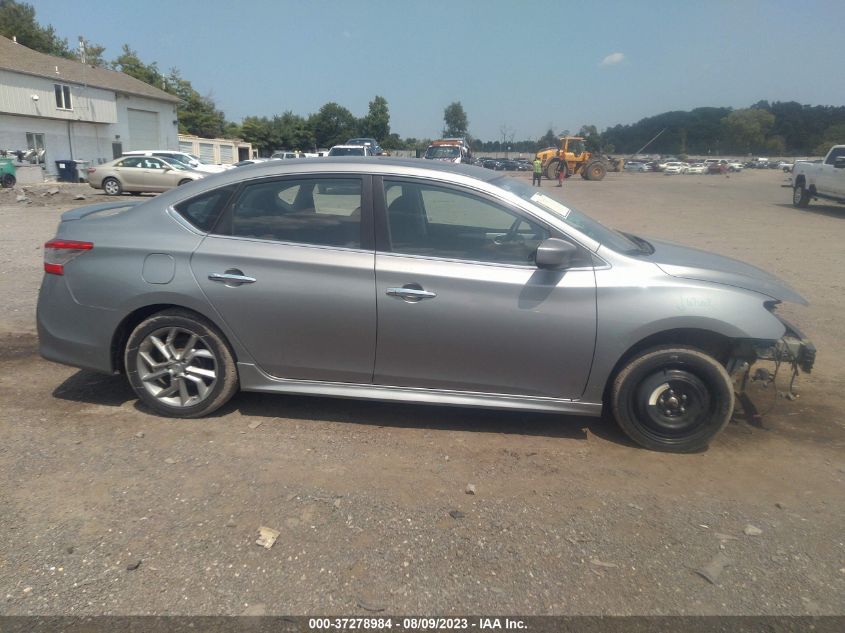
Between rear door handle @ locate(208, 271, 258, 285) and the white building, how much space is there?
42.4m

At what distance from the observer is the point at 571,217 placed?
13.5 feet

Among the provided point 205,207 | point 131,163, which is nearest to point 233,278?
point 205,207

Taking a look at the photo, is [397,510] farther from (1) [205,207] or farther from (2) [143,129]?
(2) [143,129]

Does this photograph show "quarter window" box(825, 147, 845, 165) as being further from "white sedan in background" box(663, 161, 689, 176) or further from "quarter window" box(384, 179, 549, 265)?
"white sedan in background" box(663, 161, 689, 176)

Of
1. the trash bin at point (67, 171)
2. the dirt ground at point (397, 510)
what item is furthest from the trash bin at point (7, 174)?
the dirt ground at point (397, 510)

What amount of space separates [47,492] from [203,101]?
77835 mm

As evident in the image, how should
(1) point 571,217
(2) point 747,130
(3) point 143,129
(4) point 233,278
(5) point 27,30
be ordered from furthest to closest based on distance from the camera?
1. (2) point 747,130
2. (5) point 27,30
3. (3) point 143,129
4. (1) point 571,217
5. (4) point 233,278

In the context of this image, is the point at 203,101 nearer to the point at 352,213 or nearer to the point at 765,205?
the point at 765,205

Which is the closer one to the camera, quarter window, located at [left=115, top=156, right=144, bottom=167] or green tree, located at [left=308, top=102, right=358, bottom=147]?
quarter window, located at [left=115, top=156, right=144, bottom=167]

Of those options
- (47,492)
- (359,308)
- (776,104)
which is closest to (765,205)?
(359,308)

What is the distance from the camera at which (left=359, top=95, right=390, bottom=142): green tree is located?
270 ft

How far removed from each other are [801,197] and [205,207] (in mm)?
22212

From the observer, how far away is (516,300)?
3.67m

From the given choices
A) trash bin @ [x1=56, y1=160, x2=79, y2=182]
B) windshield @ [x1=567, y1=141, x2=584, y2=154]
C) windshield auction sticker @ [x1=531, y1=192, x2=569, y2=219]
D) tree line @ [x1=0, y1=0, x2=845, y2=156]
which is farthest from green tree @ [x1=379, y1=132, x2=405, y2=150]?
windshield auction sticker @ [x1=531, y1=192, x2=569, y2=219]
